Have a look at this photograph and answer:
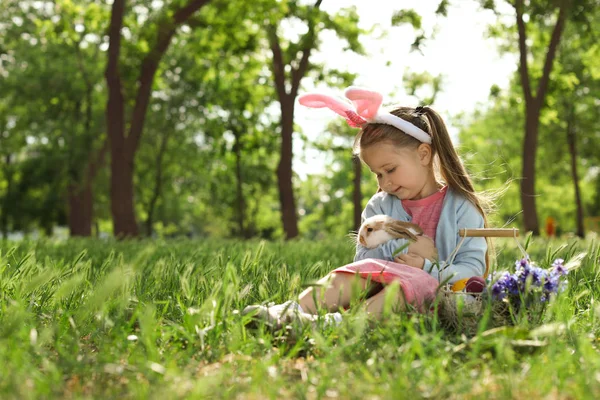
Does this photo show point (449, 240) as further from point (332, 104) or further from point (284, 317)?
point (284, 317)

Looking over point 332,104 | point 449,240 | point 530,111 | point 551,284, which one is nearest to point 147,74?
point 530,111

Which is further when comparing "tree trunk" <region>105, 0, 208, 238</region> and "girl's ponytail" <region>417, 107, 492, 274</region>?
"tree trunk" <region>105, 0, 208, 238</region>

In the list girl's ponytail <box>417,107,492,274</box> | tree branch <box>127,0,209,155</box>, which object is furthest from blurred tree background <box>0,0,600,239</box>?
girl's ponytail <box>417,107,492,274</box>

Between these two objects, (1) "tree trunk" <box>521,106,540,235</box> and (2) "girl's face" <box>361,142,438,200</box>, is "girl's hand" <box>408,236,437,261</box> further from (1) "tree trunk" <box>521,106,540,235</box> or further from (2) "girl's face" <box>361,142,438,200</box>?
(1) "tree trunk" <box>521,106,540,235</box>

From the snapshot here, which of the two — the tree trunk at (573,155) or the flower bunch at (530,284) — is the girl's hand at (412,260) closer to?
the flower bunch at (530,284)

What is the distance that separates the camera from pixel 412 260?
3662 millimetres

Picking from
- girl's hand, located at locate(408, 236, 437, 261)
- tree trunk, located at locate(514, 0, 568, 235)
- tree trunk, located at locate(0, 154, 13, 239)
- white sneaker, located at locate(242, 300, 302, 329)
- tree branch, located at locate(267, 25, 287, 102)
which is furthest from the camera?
tree trunk, located at locate(0, 154, 13, 239)

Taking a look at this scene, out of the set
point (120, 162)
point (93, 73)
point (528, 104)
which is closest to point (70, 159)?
point (93, 73)

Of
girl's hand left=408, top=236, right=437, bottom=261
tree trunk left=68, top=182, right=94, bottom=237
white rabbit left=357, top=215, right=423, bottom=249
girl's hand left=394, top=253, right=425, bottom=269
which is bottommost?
tree trunk left=68, top=182, right=94, bottom=237

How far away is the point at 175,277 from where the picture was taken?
3.79 metres

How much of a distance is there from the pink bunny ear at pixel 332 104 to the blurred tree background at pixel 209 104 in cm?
217

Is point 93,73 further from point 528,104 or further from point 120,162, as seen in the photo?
point 528,104

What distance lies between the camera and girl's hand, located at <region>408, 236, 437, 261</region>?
3.79 meters

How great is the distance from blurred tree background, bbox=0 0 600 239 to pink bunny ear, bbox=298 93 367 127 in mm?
2171
